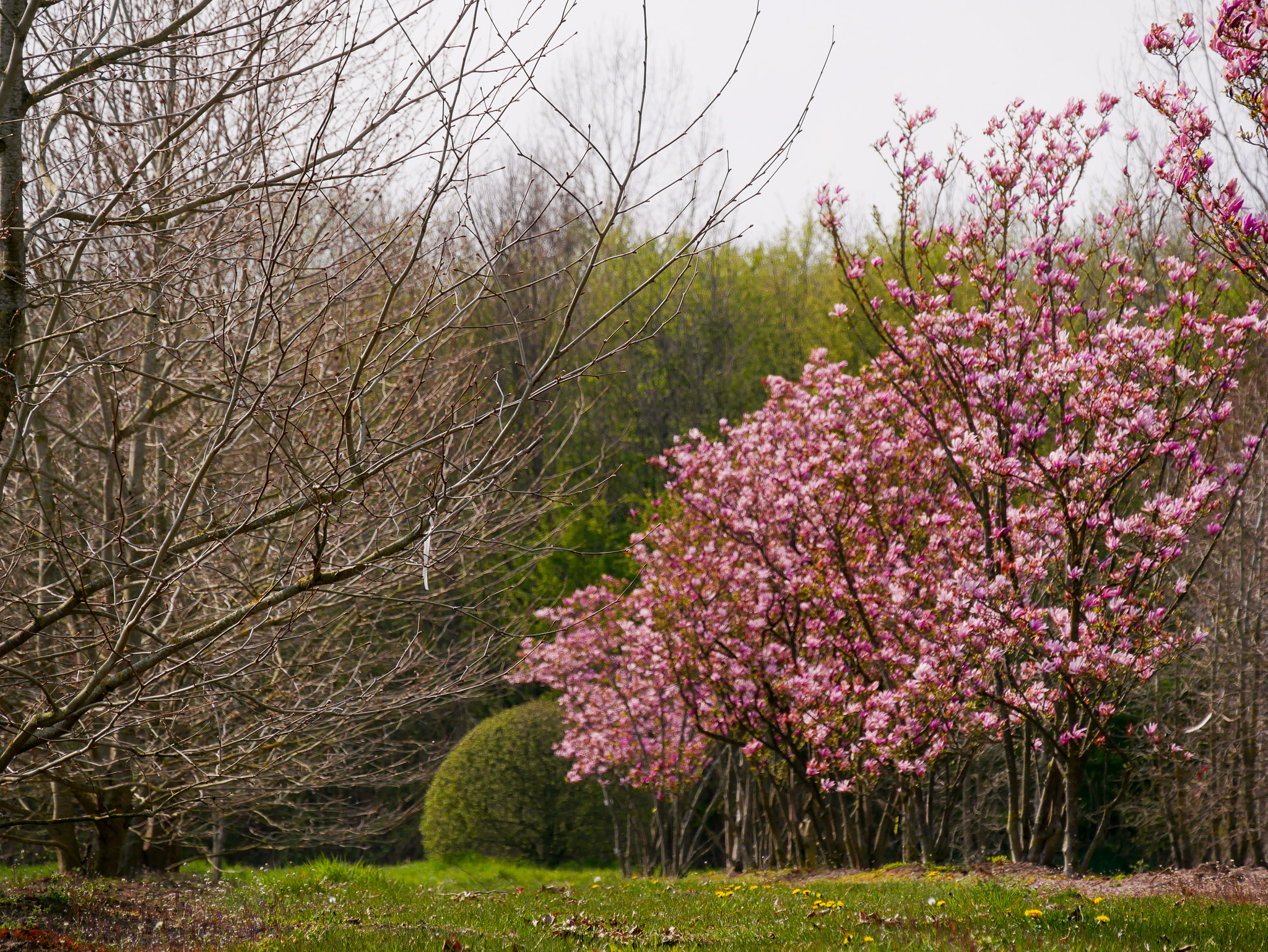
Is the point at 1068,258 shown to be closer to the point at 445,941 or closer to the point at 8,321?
the point at 445,941

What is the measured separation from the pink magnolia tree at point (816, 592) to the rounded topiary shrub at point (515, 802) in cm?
311

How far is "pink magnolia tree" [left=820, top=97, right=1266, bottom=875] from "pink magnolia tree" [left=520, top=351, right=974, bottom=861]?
615mm

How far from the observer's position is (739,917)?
634 centimetres

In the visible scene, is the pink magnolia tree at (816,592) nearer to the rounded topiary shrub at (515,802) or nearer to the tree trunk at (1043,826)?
the tree trunk at (1043,826)

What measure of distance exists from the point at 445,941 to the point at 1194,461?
23.6 feet

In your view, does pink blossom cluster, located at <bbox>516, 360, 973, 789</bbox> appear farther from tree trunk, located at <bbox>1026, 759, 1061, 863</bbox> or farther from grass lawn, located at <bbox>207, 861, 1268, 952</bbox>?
grass lawn, located at <bbox>207, 861, 1268, 952</bbox>

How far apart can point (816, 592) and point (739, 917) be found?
4.32 metres

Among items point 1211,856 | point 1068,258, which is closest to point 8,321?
point 1068,258

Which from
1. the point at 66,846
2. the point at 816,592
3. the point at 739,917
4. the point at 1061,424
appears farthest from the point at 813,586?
the point at 66,846

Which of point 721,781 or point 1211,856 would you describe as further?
point 1211,856

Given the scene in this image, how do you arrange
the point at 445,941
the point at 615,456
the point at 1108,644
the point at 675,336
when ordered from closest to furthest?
1. the point at 445,941
2. the point at 1108,644
3. the point at 615,456
4. the point at 675,336

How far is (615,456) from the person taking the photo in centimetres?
2034

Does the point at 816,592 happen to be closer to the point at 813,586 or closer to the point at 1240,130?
the point at 813,586

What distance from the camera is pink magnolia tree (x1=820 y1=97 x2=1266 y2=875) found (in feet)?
24.9
